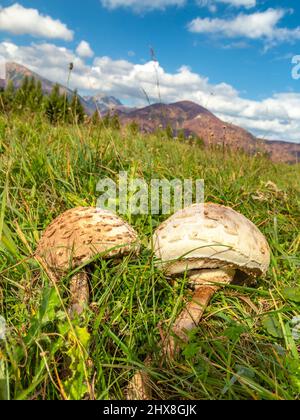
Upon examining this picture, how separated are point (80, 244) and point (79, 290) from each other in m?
0.30

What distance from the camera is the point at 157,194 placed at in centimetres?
371

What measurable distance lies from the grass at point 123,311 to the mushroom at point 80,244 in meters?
0.09

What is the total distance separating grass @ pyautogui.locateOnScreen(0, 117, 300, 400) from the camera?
178 centimetres

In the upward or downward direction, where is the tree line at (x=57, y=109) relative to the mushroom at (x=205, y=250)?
upward

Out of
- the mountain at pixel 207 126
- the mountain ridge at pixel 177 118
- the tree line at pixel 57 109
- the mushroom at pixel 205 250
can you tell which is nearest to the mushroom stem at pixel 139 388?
the mushroom at pixel 205 250

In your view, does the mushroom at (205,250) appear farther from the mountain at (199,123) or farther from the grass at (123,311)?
the mountain at (199,123)

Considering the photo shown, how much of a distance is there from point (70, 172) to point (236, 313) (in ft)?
6.89

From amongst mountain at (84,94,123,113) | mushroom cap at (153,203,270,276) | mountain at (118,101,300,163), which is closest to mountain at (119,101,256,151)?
mountain at (118,101,300,163)

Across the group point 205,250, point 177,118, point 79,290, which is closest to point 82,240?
point 79,290

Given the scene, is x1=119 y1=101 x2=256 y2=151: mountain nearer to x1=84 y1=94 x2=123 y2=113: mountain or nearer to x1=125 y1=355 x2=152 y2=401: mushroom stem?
x1=84 y1=94 x2=123 y2=113: mountain

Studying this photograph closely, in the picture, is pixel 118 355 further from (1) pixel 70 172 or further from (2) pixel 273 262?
(1) pixel 70 172

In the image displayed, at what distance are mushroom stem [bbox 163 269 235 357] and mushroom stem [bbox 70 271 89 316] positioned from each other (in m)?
0.57

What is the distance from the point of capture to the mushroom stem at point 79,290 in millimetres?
2236

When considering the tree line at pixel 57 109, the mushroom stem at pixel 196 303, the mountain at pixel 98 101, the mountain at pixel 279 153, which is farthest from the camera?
the mountain at pixel 279 153
